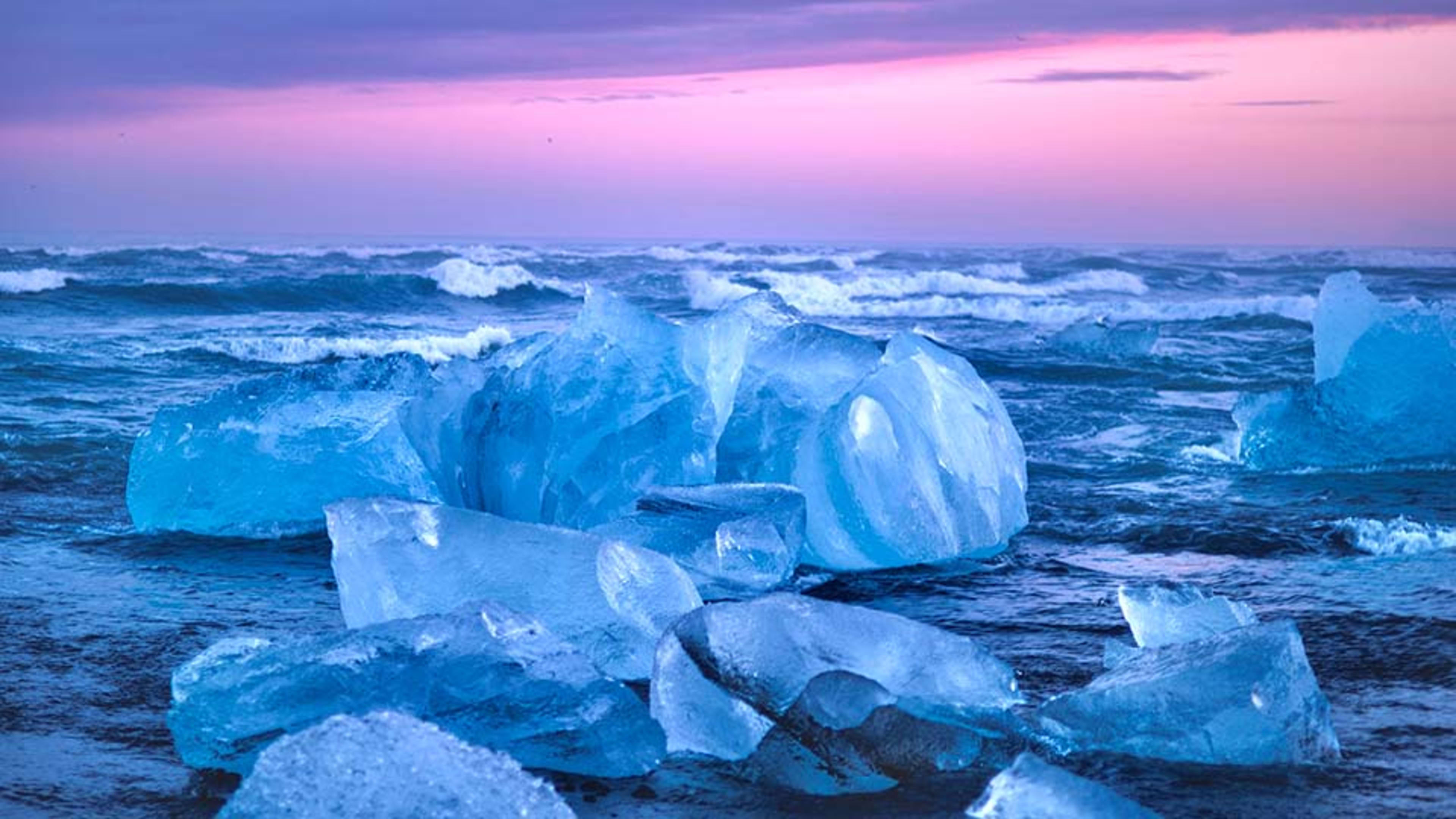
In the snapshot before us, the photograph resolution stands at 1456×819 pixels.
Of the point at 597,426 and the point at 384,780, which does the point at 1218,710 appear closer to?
the point at 384,780

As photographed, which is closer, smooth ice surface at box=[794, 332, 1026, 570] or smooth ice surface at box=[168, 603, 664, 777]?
smooth ice surface at box=[168, 603, 664, 777]

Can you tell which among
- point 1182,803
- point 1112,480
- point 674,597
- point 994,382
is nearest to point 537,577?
point 674,597

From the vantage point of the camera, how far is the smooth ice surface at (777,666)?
10.1 feet

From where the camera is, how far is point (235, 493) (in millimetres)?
5719

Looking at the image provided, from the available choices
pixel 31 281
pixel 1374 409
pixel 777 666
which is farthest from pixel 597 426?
pixel 31 281

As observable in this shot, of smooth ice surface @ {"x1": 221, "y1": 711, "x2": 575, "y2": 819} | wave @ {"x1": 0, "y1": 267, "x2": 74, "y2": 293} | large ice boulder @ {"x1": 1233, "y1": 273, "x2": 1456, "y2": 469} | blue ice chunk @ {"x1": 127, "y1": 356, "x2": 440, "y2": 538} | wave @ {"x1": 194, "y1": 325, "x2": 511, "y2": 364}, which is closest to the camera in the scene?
smooth ice surface @ {"x1": 221, "y1": 711, "x2": 575, "y2": 819}

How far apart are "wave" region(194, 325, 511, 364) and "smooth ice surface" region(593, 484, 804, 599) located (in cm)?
926

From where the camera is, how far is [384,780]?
2.48 m

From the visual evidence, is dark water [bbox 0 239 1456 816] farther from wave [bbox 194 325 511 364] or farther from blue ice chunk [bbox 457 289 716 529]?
blue ice chunk [bbox 457 289 716 529]

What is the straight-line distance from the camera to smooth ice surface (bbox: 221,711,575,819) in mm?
2457

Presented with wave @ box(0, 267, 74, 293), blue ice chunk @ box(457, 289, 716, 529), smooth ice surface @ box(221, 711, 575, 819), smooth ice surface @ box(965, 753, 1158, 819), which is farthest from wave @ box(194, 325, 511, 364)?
smooth ice surface @ box(965, 753, 1158, 819)

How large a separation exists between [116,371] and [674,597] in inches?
356

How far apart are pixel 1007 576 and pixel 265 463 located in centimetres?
281

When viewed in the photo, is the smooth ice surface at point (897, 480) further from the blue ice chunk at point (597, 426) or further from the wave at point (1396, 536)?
the wave at point (1396, 536)
